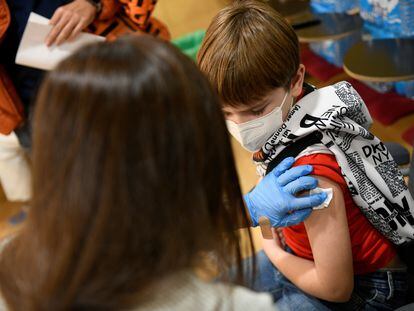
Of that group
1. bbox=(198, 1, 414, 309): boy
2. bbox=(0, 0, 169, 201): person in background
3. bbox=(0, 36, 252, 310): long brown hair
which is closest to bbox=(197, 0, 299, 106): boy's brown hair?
bbox=(198, 1, 414, 309): boy

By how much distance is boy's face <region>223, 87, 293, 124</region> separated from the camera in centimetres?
108

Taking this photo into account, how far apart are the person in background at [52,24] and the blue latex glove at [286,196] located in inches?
39.0

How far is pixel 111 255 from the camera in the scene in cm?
62

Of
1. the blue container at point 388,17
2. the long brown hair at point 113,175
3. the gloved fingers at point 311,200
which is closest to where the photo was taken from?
the long brown hair at point 113,175

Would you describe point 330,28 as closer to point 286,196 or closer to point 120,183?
point 286,196

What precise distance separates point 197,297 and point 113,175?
0.21 metres

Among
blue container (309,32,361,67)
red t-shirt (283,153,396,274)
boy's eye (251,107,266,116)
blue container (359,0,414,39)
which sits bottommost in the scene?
→ blue container (309,32,361,67)

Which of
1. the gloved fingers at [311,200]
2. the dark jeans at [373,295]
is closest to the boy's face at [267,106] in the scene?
the gloved fingers at [311,200]

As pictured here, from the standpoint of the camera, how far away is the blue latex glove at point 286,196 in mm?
1022

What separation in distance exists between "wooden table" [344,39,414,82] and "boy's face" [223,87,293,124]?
4.51 ft

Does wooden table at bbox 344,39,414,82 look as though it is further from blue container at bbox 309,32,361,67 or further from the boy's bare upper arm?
the boy's bare upper arm

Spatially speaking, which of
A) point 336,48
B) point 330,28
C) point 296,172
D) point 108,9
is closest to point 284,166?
point 296,172

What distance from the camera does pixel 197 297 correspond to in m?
0.67

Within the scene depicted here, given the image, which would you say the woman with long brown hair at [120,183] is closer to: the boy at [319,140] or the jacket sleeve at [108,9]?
the boy at [319,140]
